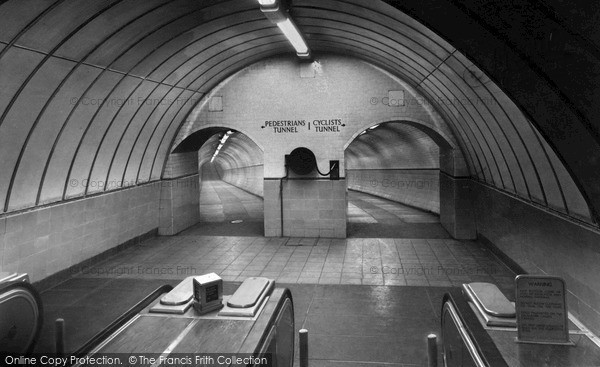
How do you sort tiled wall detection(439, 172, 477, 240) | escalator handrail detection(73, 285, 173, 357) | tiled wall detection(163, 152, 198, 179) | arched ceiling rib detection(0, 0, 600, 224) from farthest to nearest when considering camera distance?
tiled wall detection(163, 152, 198, 179) → tiled wall detection(439, 172, 477, 240) → arched ceiling rib detection(0, 0, 600, 224) → escalator handrail detection(73, 285, 173, 357)

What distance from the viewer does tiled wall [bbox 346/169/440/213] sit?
1758 centimetres

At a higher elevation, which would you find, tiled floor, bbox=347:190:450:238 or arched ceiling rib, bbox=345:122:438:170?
arched ceiling rib, bbox=345:122:438:170

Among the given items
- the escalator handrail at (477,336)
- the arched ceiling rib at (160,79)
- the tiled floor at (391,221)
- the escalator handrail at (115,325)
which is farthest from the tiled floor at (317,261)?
the escalator handrail at (115,325)

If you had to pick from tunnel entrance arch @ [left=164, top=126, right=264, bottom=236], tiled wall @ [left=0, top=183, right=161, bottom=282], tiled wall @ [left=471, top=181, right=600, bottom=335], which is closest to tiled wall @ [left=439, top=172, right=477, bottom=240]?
tiled wall @ [left=471, top=181, right=600, bottom=335]

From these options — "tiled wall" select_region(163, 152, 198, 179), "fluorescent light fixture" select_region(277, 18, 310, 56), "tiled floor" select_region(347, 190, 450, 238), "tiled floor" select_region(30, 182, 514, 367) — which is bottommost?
"tiled floor" select_region(30, 182, 514, 367)

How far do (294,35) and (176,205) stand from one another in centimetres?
675

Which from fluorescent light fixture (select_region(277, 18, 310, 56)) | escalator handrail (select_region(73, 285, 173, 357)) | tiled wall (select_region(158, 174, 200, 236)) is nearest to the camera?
escalator handrail (select_region(73, 285, 173, 357))

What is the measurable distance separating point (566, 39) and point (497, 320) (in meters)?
2.76

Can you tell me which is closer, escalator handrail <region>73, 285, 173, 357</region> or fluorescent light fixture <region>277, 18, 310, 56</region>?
escalator handrail <region>73, 285, 173, 357</region>

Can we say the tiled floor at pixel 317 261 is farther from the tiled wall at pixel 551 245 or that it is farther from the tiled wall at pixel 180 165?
the tiled wall at pixel 180 165

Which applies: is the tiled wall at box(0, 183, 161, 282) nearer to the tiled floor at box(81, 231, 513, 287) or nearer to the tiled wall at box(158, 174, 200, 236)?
the tiled floor at box(81, 231, 513, 287)

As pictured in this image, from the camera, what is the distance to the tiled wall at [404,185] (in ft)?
57.7

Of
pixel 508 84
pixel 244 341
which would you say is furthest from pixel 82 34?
pixel 508 84

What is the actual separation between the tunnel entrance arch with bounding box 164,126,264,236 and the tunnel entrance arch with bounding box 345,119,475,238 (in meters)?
4.04
